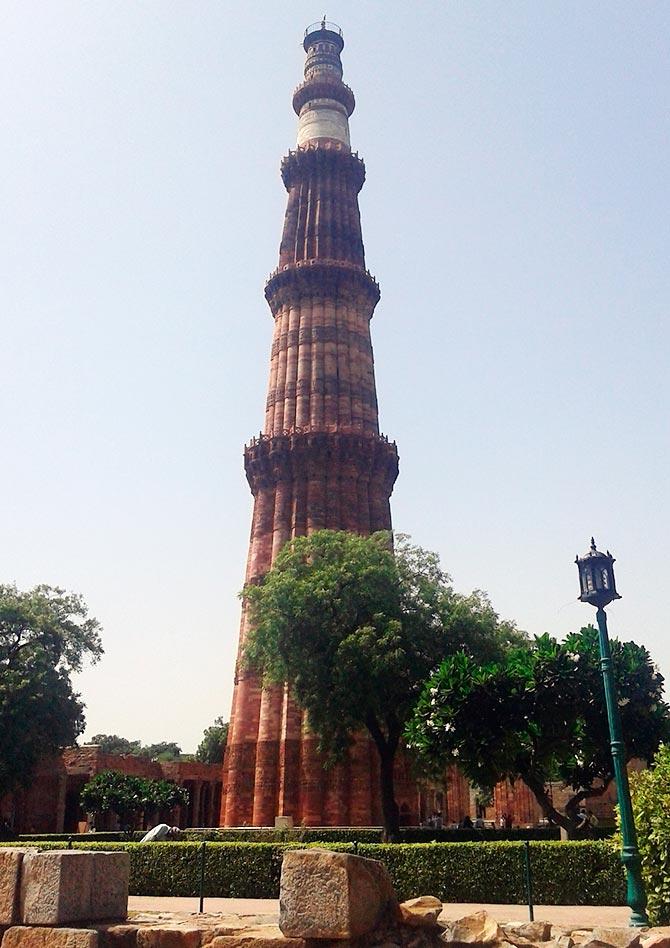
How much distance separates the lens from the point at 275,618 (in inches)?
1148

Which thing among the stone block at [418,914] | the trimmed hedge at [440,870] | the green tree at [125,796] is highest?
the green tree at [125,796]

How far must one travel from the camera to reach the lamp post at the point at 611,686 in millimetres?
11737

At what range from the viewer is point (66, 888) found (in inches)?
330

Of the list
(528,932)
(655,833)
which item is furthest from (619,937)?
(655,833)

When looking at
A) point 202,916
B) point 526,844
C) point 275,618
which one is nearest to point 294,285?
point 275,618

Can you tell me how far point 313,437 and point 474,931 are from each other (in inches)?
1375

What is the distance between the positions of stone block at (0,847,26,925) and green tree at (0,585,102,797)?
2673cm

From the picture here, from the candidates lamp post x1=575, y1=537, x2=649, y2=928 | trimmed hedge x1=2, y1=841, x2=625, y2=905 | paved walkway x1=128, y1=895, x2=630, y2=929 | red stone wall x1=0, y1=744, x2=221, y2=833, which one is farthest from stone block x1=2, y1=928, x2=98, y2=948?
red stone wall x1=0, y1=744, x2=221, y2=833

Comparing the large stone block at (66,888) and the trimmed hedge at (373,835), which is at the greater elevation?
the large stone block at (66,888)

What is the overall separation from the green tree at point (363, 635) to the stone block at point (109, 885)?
57.9 ft

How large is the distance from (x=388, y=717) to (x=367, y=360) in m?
23.4

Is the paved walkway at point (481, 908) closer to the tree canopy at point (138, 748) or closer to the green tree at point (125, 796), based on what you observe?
the green tree at point (125, 796)

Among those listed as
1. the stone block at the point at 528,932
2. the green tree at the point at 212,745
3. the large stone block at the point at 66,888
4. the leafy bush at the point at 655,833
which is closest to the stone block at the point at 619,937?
the stone block at the point at 528,932

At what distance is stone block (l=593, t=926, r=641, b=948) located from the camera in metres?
7.72
